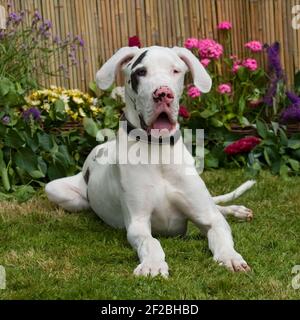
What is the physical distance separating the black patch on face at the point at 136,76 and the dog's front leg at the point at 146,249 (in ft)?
2.49

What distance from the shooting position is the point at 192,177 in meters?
4.42

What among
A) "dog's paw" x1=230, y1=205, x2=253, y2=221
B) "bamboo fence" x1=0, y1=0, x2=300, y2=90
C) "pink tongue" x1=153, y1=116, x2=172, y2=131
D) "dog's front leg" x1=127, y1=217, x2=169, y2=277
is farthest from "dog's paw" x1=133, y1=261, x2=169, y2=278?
"bamboo fence" x1=0, y1=0, x2=300, y2=90

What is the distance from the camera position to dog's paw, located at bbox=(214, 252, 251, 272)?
379 cm

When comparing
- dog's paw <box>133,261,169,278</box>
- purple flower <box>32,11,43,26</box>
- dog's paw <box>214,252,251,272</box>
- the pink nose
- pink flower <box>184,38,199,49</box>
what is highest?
purple flower <box>32,11,43,26</box>

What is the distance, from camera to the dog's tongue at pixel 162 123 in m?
4.18

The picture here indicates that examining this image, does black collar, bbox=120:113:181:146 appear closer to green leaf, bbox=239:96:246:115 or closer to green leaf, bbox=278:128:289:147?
green leaf, bbox=278:128:289:147

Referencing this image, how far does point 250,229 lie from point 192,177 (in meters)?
0.63

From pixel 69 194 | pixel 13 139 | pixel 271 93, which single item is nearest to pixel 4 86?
pixel 13 139

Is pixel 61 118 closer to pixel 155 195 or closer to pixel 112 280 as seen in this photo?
pixel 155 195

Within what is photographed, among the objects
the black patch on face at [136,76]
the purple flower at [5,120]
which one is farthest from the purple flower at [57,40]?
the black patch on face at [136,76]

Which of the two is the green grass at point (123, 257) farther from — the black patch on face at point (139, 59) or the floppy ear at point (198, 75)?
the black patch on face at point (139, 59)

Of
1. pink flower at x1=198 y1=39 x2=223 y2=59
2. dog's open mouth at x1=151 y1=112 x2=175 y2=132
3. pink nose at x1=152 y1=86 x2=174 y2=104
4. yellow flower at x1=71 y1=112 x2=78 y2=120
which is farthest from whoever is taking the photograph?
pink flower at x1=198 y1=39 x2=223 y2=59

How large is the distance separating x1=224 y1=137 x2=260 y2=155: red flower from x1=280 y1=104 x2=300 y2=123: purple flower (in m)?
0.35

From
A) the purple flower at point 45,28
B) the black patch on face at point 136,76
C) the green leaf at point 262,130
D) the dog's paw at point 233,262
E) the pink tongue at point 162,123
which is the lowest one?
the dog's paw at point 233,262
